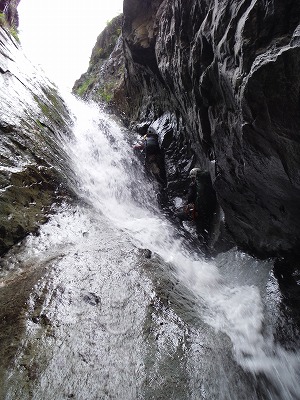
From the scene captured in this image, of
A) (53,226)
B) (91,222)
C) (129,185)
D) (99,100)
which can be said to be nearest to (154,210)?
(129,185)

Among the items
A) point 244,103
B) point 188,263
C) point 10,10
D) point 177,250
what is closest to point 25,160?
point 177,250

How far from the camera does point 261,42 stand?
12.1 ft

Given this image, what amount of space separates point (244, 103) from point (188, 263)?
138 inches

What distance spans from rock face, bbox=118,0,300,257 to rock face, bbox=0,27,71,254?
3588 millimetres

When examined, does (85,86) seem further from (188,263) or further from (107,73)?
(188,263)

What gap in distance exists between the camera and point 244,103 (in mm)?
4145

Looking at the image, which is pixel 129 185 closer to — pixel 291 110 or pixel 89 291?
pixel 89 291

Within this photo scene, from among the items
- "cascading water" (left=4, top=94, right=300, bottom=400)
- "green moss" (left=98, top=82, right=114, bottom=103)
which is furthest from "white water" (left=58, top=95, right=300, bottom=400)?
"green moss" (left=98, top=82, right=114, bottom=103)

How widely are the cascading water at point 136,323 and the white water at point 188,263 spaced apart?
0.09ft

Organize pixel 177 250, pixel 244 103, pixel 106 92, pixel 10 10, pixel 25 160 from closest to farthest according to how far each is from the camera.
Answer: pixel 244 103, pixel 25 160, pixel 177 250, pixel 10 10, pixel 106 92

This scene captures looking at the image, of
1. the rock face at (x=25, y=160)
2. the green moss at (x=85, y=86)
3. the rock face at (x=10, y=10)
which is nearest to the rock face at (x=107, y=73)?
the green moss at (x=85, y=86)

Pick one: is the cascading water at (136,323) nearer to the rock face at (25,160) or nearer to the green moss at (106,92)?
the rock face at (25,160)

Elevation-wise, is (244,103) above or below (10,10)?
below

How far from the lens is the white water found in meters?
3.93
